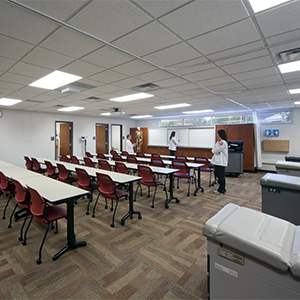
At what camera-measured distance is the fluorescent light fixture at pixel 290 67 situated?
3.20 meters

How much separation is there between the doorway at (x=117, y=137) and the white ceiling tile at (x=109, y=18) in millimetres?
10592

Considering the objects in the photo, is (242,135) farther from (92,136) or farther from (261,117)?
(92,136)

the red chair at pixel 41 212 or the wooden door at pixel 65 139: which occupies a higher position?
the wooden door at pixel 65 139

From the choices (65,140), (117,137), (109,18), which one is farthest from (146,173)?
(117,137)

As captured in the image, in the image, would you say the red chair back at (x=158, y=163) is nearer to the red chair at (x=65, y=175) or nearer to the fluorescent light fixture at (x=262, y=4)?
the red chair at (x=65, y=175)

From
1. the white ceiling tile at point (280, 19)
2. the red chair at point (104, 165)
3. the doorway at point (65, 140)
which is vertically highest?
the white ceiling tile at point (280, 19)

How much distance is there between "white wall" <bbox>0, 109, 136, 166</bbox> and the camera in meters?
8.09

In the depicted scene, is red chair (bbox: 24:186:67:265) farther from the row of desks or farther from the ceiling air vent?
the ceiling air vent

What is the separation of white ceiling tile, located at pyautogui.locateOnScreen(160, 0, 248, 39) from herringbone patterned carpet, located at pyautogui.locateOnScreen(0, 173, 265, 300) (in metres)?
2.72

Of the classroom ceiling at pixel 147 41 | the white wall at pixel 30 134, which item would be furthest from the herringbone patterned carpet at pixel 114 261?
the white wall at pixel 30 134

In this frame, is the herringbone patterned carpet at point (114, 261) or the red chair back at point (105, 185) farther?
the red chair back at point (105, 185)

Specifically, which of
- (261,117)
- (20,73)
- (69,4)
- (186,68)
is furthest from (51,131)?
(261,117)

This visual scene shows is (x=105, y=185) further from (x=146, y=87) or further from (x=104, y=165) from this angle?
(x=146, y=87)

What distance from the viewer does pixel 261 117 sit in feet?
29.1
